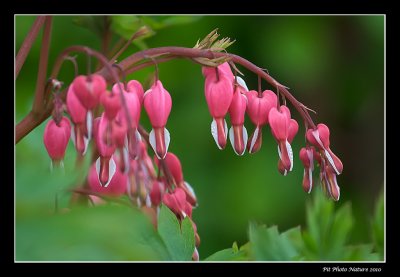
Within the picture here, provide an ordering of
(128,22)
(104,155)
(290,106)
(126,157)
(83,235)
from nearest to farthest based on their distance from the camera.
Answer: (83,235)
(126,157)
(104,155)
(128,22)
(290,106)

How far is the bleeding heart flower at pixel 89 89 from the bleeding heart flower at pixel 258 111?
0.89 feet

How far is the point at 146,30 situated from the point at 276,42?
4.28 ft

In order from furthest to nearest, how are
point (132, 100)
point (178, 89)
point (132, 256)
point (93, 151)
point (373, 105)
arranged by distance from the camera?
point (373, 105) → point (178, 89) → point (93, 151) → point (132, 100) → point (132, 256)

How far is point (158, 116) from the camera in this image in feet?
3.83

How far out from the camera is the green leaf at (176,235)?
114 cm

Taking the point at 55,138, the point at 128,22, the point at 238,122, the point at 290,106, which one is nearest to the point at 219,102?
the point at 238,122

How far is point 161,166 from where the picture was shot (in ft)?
4.26

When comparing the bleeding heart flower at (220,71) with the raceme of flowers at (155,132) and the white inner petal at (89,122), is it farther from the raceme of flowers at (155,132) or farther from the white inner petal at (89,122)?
the white inner petal at (89,122)

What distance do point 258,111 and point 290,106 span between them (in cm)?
120

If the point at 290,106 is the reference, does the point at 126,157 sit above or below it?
below

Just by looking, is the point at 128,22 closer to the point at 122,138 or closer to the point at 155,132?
the point at 155,132

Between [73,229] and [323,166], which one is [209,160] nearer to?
[323,166]

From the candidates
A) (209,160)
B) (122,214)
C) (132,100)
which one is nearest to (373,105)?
(209,160)

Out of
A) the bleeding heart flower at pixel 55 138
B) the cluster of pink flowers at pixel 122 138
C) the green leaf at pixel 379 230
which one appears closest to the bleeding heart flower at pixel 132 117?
the cluster of pink flowers at pixel 122 138
